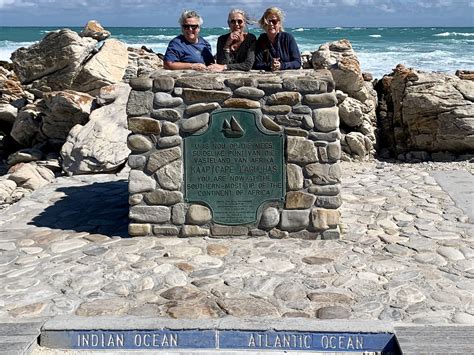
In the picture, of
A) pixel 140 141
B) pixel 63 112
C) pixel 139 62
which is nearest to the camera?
pixel 140 141

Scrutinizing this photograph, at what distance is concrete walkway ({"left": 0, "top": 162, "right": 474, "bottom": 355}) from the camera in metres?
4.15

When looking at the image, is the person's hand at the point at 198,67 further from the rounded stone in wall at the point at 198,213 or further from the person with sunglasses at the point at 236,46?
the rounded stone in wall at the point at 198,213

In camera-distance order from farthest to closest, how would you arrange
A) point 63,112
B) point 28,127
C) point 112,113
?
point 28,127 < point 63,112 < point 112,113

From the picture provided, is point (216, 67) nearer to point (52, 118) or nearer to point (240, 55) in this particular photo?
point (240, 55)

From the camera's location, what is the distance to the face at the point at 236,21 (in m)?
5.81

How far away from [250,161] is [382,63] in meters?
27.1

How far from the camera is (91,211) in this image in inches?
263

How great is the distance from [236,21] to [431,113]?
200 inches

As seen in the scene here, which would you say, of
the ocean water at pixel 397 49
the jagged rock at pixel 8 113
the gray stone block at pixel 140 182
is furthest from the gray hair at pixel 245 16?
the ocean water at pixel 397 49

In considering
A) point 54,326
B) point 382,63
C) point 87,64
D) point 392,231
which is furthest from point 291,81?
point 382,63

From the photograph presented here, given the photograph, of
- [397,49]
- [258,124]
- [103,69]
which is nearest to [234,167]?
[258,124]

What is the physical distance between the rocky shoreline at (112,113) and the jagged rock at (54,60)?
20 mm

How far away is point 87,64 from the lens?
1157 cm

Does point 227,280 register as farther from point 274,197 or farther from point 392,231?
A: point 392,231
